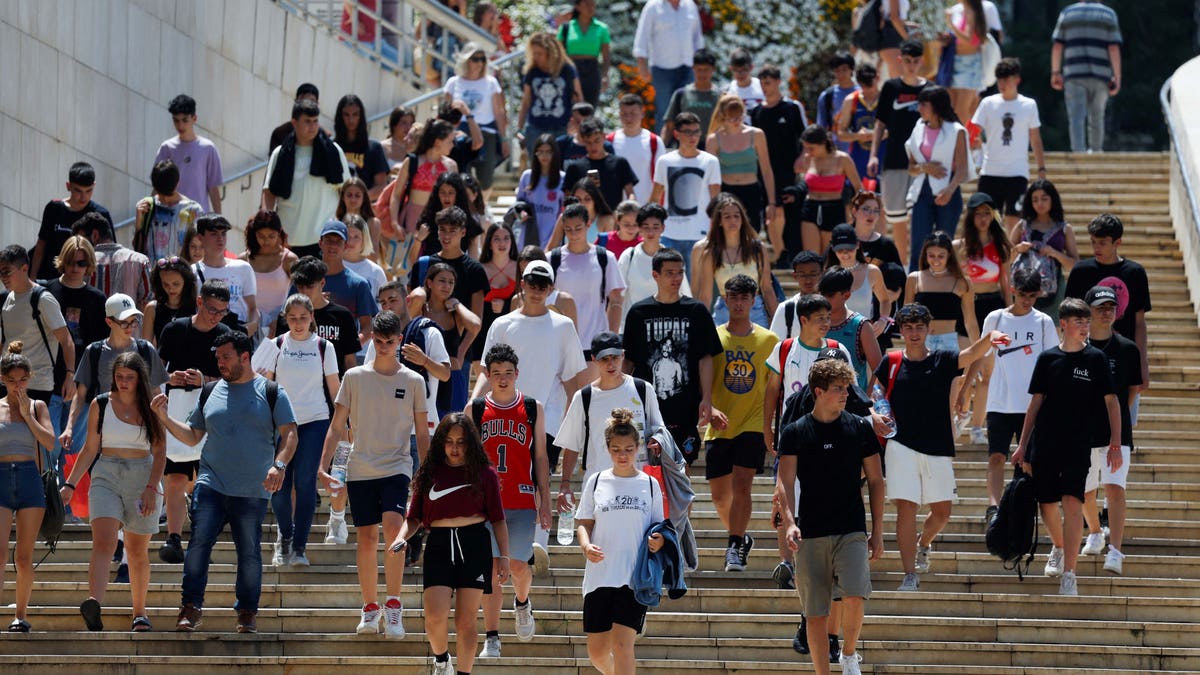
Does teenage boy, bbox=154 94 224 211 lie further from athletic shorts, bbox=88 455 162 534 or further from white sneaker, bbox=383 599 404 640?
white sneaker, bbox=383 599 404 640

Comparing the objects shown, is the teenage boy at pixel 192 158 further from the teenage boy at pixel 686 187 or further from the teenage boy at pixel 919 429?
the teenage boy at pixel 919 429

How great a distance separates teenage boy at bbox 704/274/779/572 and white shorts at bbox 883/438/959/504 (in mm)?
819

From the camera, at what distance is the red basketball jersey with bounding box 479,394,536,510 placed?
1225 cm

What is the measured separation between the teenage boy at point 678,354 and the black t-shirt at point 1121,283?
9.63ft

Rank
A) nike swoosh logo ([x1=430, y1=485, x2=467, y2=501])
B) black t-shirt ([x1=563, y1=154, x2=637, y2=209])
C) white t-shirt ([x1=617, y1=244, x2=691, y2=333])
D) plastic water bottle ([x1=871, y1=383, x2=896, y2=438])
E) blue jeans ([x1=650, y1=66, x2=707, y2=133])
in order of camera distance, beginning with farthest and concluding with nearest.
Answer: blue jeans ([x1=650, y1=66, x2=707, y2=133])
black t-shirt ([x1=563, y1=154, x2=637, y2=209])
white t-shirt ([x1=617, y1=244, x2=691, y2=333])
plastic water bottle ([x1=871, y1=383, x2=896, y2=438])
nike swoosh logo ([x1=430, y1=485, x2=467, y2=501])

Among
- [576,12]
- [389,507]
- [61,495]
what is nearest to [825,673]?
[389,507]

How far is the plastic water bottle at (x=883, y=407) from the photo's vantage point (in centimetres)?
1235

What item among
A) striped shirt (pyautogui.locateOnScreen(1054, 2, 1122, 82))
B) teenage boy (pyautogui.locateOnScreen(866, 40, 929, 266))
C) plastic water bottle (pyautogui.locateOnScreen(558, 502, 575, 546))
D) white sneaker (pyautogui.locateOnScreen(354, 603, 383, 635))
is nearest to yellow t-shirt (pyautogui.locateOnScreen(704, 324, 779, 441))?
plastic water bottle (pyautogui.locateOnScreen(558, 502, 575, 546))

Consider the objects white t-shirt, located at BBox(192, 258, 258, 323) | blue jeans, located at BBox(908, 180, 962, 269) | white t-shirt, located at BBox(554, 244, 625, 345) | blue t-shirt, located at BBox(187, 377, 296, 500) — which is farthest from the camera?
blue jeans, located at BBox(908, 180, 962, 269)

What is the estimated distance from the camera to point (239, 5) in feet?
66.1

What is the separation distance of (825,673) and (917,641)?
47.9 inches

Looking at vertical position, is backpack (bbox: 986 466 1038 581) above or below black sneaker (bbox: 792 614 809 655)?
above

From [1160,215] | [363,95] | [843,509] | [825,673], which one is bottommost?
[825,673]

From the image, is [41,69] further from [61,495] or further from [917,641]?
[917,641]
